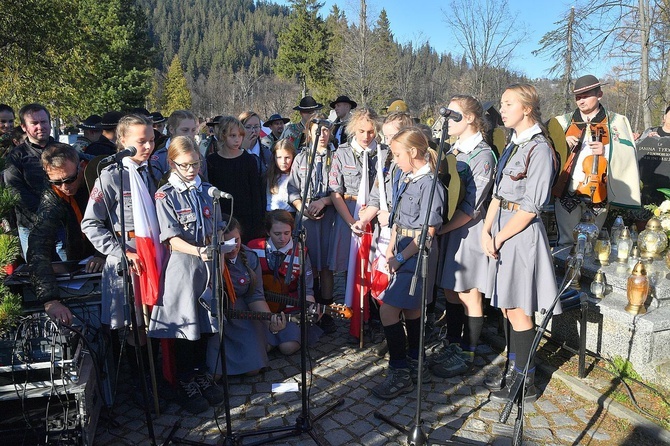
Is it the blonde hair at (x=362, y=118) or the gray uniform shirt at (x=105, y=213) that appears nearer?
the gray uniform shirt at (x=105, y=213)

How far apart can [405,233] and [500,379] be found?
1.45 meters

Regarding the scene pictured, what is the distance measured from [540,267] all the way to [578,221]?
1.81 meters

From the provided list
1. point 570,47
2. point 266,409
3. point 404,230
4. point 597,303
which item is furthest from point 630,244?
point 570,47

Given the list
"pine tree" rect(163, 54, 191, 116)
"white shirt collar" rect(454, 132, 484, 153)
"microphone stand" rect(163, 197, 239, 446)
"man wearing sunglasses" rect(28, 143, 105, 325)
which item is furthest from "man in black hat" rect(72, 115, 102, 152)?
A: "pine tree" rect(163, 54, 191, 116)

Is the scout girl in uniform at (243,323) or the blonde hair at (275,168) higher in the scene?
the blonde hair at (275,168)

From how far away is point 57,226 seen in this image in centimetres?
374

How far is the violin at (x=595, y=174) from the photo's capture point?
14.6 ft

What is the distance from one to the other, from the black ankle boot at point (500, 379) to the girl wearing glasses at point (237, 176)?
99.5 inches

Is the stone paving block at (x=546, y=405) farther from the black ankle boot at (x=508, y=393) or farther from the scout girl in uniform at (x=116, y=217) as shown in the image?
the scout girl in uniform at (x=116, y=217)

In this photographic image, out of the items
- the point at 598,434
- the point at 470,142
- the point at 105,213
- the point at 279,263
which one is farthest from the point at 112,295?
the point at 598,434

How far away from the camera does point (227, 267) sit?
158 inches

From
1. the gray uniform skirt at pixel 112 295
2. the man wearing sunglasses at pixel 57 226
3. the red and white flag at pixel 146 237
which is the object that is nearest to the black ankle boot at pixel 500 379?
the red and white flag at pixel 146 237

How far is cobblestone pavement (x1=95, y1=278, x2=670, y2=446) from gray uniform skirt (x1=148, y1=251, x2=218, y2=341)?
0.64 metres

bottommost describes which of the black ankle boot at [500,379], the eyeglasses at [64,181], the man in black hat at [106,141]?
the black ankle boot at [500,379]
